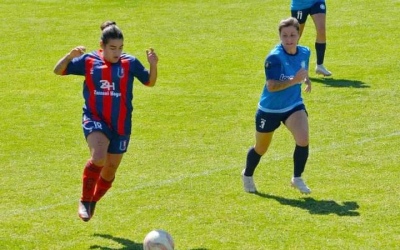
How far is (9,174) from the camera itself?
40.2 ft

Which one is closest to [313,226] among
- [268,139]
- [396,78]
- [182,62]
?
[268,139]

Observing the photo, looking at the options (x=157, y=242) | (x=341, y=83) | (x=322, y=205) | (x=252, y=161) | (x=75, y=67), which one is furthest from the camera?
(x=341, y=83)

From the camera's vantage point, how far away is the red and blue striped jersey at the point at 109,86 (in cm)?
989

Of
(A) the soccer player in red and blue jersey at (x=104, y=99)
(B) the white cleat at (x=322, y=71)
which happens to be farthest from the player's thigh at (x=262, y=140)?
(B) the white cleat at (x=322, y=71)

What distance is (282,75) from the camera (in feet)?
35.1

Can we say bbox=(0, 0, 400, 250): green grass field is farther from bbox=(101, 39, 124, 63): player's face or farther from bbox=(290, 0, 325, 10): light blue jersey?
bbox=(101, 39, 124, 63): player's face

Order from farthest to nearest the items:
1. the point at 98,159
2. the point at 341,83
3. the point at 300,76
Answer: the point at 341,83 < the point at 300,76 < the point at 98,159

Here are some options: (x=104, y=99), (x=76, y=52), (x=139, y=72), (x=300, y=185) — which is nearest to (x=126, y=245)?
(x=104, y=99)

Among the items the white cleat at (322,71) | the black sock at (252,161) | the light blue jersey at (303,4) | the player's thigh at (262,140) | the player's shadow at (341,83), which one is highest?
the light blue jersey at (303,4)

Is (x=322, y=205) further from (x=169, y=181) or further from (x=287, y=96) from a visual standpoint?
(x=169, y=181)

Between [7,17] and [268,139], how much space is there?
13666 mm

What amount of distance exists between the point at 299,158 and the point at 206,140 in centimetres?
289

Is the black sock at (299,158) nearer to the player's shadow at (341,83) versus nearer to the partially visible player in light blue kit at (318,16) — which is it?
the player's shadow at (341,83)

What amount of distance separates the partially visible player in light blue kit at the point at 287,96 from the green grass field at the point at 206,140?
0.60 metres
